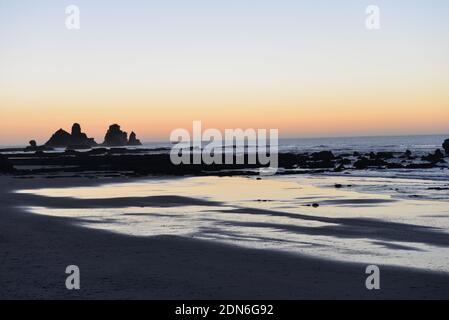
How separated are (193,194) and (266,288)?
2055 cm

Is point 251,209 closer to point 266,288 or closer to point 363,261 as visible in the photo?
point 363,261

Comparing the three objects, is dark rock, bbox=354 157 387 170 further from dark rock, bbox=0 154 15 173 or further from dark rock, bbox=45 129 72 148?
dark rock, bbox=45 129 72 148

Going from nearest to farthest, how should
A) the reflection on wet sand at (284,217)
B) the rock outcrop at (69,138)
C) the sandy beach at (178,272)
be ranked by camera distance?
the sandy beach at (178,272), the reflection on wet sand at (284,217), the rock outcrop at (69,138)

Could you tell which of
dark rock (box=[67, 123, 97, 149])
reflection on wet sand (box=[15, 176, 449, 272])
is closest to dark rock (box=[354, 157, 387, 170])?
reflection on wet sand (box=[15, 176, 449, 272])

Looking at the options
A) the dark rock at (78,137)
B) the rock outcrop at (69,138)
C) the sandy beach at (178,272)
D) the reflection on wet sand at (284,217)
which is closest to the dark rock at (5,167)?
the reflection on wet sand at (284,217)

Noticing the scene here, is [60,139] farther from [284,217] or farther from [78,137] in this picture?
[284,217]

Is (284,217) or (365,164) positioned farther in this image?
(365,164)

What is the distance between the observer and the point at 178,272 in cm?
1175

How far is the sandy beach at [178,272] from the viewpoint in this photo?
10.0 metres

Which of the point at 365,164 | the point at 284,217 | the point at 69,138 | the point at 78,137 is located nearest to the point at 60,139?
the point at 69,138

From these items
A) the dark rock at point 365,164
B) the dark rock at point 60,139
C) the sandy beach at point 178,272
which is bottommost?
the dark rock at point 365,164

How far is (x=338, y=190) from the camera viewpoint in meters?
31.6

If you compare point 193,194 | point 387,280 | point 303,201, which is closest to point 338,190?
point 303,201

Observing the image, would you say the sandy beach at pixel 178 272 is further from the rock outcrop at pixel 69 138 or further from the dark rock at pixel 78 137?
the rock outcrop at pixel 69 138
